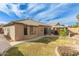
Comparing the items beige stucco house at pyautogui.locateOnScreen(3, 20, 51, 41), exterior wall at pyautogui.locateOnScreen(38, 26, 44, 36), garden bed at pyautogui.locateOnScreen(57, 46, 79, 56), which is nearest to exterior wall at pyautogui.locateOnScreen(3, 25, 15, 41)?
beige stucco house at pyautogui.locateOnScreen(3, 20, 51, 41)

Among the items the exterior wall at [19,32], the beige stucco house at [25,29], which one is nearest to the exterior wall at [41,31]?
the beige stucco house at [25,29]

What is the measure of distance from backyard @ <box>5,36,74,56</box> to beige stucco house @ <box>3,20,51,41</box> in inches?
1.9

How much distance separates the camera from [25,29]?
1093 mm

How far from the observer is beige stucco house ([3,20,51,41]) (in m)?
1.08

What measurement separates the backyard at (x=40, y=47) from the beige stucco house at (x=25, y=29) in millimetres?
48

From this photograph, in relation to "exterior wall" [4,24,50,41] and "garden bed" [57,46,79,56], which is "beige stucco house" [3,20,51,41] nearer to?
"exterior wall" [4,24,50,41]

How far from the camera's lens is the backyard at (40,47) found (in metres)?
1.07

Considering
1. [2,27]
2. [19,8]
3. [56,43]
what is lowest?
[56,43]

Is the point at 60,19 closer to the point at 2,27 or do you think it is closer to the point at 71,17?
the point at 71,17

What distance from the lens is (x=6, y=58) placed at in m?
1.07

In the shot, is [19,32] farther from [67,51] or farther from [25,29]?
[67,51]

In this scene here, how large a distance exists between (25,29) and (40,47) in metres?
0.16

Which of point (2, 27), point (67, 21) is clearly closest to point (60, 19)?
point (67, 21)

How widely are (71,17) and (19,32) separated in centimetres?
38
